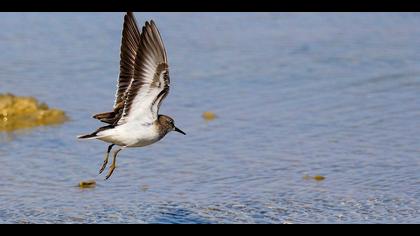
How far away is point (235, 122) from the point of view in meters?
13.4

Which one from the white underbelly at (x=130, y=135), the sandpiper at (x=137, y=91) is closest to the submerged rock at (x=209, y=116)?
the sandpiper at (x=137, y=91)

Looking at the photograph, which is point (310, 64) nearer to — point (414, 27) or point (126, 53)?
point (414, 27)

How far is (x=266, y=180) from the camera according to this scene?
446 inches

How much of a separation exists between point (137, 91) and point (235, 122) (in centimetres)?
398

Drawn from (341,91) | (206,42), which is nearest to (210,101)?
(341,91)

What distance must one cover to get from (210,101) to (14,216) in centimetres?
460

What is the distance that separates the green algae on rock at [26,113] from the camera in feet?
44.3

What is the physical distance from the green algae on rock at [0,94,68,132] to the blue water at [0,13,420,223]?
0.81 feet

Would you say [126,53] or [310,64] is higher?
[310,64]

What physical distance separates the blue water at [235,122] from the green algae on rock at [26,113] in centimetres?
25

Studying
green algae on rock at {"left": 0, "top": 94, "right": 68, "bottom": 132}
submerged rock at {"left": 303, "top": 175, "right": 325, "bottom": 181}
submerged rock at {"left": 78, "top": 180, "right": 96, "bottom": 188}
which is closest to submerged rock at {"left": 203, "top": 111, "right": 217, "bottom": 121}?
green algae on rock at {"left": 0, "top": 94, "right": 68, "bottom": 132}

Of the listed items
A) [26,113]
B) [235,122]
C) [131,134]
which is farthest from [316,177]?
[26,113]

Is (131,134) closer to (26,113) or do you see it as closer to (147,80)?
(147,80)

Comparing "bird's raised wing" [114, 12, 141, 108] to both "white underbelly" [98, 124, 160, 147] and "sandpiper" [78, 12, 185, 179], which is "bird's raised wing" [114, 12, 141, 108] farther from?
"white underbelly" [98, 124, 160, 147]
